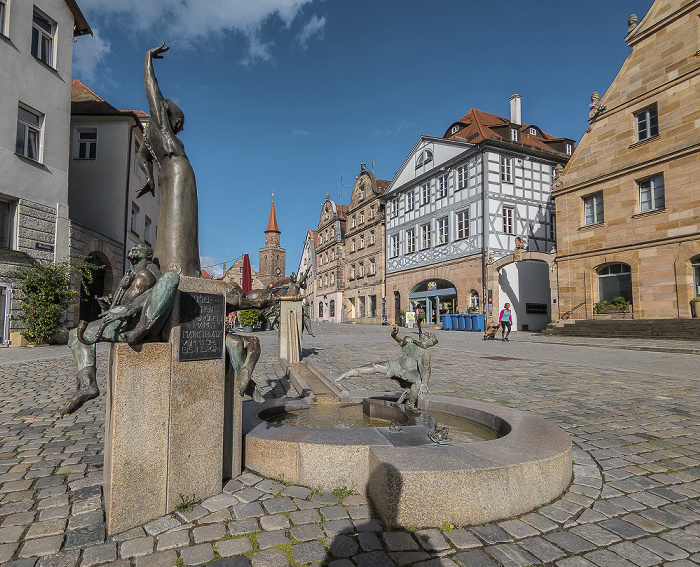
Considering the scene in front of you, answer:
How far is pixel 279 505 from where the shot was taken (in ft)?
8.93

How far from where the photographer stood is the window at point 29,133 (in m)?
13.8

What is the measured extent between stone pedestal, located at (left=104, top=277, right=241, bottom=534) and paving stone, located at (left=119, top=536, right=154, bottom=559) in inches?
6.4

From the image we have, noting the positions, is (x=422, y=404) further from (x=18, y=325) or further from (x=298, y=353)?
(x=18, y=325)

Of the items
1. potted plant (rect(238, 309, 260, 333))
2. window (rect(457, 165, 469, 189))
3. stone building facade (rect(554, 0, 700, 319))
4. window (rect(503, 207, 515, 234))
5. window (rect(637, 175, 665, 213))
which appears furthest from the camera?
window (rect(457, 165, 469, 189))

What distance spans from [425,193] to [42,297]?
24518 millimetres

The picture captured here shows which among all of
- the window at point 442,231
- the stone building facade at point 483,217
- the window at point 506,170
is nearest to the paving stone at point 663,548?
the stone building facade at point 483,217

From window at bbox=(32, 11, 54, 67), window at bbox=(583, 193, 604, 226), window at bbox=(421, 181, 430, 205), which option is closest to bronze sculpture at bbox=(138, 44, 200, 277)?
window at bbox=(32, 11, 54, 67)

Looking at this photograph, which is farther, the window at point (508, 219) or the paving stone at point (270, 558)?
the window at point (508, 219)

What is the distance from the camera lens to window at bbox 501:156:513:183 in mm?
26141

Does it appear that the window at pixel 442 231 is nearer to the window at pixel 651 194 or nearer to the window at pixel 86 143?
the window at pixel 651 194

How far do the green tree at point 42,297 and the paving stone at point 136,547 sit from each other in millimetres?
13855

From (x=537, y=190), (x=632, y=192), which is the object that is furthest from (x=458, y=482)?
(x=537, y=190)

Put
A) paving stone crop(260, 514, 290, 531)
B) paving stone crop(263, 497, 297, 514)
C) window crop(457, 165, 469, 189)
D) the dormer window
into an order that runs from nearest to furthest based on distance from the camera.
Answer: paving stone crop(260, 514, 290, 531), paving stone crop(263, 497, 297, 514), window crop(457, 165, 469, 189), the dormer window

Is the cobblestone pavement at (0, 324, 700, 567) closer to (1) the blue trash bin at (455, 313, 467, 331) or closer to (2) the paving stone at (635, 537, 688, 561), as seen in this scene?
(2) the paving stone at (635, 537, 688, 561)
